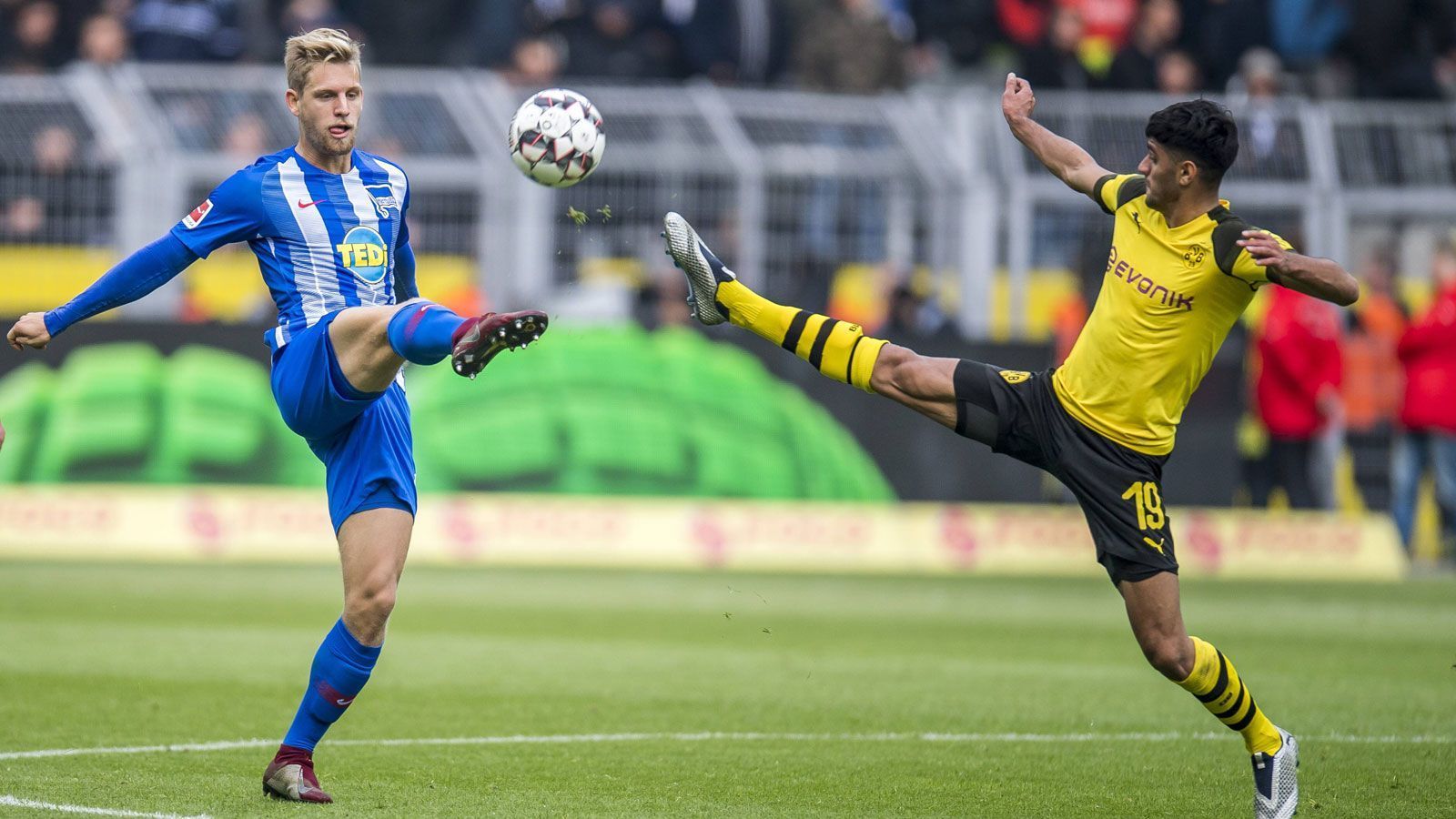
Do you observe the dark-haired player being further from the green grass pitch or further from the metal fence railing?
the metal fence railing

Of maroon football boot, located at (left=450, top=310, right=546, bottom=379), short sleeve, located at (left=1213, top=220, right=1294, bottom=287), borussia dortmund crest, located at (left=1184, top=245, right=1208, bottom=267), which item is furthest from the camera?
borussia dortmund crest, located at (left=1184, top=245, right=1208, bottom=267)

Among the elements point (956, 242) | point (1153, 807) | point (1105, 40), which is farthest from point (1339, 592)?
point (1153, 807)

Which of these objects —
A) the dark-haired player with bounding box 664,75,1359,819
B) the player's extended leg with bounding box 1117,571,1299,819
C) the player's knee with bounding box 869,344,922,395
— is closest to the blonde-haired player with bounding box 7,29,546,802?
the dark-haired player with bounding box 664,75,1359,819

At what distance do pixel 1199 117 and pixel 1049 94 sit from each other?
1258 centimetres

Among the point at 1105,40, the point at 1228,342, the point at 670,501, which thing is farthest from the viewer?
the point at 1105,40

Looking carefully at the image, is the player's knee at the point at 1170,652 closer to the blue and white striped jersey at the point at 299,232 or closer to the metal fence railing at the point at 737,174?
the blue and white striped jersey at the point at 299,232

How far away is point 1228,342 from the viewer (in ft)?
59.7

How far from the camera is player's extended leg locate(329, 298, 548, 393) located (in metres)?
5.82

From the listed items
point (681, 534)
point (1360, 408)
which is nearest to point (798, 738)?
point (681, 534)

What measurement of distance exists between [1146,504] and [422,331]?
248cm

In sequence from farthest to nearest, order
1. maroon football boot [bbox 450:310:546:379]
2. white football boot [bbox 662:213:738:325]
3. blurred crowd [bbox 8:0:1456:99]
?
1. blurred crowd [bbox 8:0:1456:99]
2. white football boot [bbox 662:213:738:325]
3. maroon football boot [bbox 450:310:546:379]

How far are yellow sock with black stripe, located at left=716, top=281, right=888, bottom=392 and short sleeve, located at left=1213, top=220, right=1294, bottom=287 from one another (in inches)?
47.2

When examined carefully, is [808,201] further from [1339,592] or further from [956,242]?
[1339,592]

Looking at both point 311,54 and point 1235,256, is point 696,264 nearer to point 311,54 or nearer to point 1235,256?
point 311,54
